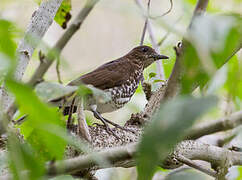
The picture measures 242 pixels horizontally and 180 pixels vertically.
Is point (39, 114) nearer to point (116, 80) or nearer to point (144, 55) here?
point (116, 80)

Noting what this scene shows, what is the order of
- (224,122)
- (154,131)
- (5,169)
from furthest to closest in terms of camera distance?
(5,169)
(224,122)
(154,131)

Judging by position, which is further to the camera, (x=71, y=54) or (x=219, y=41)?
(x=71, y=54)

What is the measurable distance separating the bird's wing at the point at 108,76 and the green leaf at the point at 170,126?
6.22 ft

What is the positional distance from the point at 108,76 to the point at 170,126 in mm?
2126

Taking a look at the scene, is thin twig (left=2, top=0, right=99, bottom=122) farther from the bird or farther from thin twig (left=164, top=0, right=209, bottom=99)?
the bird

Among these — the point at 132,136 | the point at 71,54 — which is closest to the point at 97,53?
the point at 71,54

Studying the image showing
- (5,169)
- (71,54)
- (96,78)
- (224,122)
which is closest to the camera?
(224,122)

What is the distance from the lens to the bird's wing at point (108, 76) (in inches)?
99.5

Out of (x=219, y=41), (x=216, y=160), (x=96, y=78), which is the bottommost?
(x=216, y=160)

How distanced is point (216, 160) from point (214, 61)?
135 cm

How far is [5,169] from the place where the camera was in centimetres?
121

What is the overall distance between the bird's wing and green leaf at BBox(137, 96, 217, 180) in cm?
189

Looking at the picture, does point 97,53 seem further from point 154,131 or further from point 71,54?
point 154,131

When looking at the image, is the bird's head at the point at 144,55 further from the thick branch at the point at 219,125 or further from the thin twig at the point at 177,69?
the thick branch at the point at 219,125
